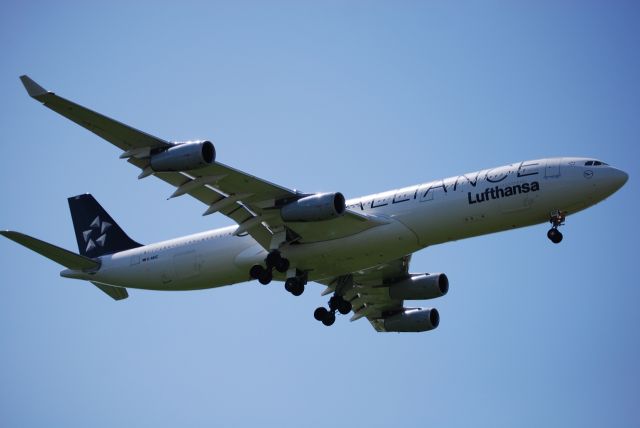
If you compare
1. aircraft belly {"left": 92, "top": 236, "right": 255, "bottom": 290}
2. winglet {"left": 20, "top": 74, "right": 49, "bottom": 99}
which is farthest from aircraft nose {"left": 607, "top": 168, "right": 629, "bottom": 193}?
winglet {"left": 20, "top": 74, "right": 49, "bottom": 99}

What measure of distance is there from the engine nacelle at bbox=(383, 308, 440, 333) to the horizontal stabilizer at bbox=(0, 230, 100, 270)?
→ 14968 mm

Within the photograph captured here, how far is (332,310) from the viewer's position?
42938mm

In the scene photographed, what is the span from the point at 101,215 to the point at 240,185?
1244 cm

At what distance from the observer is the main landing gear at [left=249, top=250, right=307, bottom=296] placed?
37906mm

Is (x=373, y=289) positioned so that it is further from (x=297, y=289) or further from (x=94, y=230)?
(x=94, y=230)

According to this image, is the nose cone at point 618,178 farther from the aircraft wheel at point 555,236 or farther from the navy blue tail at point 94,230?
the navy blue tail at point 94,230

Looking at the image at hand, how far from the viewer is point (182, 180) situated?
3647cm

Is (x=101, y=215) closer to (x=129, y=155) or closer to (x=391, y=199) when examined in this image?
(x=129, y=155)

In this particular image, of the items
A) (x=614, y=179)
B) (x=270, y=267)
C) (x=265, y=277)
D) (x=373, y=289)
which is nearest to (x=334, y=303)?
(x=373, y=289)

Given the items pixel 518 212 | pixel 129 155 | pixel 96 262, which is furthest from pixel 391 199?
pixel 96 262

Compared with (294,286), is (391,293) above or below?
above

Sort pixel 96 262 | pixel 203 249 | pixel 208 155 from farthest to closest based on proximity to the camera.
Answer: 1. pixel 96 262
2. pixel 203 249
3. pixel 208 155

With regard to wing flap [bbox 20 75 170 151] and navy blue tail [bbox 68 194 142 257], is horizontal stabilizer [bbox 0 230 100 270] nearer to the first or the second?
navy blue tail [bbox 68 194 142 257]

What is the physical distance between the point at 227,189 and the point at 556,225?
13.0 meters
